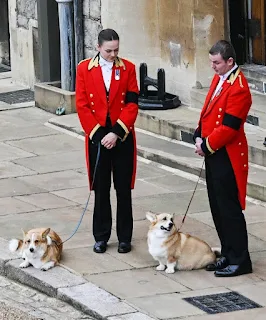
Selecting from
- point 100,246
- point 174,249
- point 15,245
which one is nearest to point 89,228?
point 100,246

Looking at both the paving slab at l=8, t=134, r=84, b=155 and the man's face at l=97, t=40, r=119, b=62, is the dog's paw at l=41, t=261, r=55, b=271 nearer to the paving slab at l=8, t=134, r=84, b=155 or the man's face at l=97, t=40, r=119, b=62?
the man's face at l=97, t=40, r=119, b=62

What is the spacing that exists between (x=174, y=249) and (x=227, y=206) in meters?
0.55

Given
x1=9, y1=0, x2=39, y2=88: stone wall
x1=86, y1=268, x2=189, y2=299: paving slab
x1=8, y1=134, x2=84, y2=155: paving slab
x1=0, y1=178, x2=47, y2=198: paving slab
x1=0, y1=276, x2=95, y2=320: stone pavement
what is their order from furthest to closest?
x1=9, y1=0, x2=39, y2=88: stone wall
x1=8, y1=134, x2=84, y2=155: paving slab
x1=0, y1=178, x2=47, y2=198: paving slab
x1=86, y1=268, x2=189, y2=299: paving slab
x1=0, y1=276, x2=95, y2=320: stone pavement

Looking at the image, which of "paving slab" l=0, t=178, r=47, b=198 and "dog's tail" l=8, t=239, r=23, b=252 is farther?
"paving slab" l=0, t=178, r=47, b=198

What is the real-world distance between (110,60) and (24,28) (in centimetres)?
806

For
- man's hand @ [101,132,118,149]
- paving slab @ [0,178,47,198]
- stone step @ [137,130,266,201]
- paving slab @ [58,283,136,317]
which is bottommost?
paving slab @ [58,283,136,317]

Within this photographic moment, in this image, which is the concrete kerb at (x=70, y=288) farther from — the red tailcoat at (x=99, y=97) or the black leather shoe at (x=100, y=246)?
the red tailcoat at (x=99, y=97)

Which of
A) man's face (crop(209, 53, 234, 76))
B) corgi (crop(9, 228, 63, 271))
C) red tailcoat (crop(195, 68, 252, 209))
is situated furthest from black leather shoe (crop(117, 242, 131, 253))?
man's face (crop(209, 53, 234, 76))

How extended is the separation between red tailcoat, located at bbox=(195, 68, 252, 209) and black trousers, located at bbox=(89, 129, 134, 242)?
0.82 meters

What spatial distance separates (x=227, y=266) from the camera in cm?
913

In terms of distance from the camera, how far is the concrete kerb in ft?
27.3

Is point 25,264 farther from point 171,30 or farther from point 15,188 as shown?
point 171,30

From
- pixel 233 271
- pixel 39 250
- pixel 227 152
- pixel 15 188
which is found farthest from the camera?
pixel 15 188

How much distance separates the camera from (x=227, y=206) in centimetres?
903
